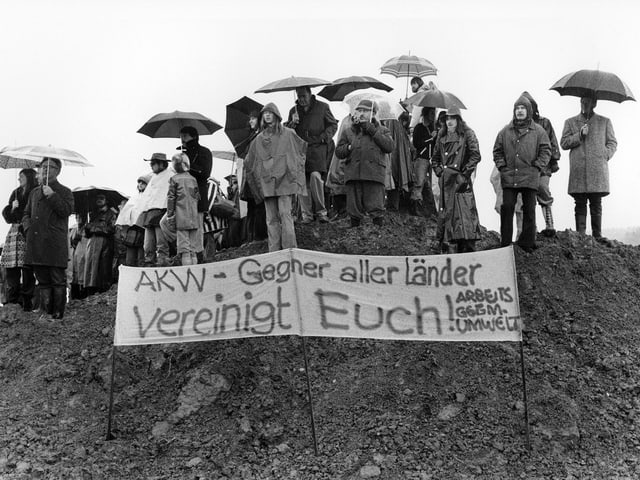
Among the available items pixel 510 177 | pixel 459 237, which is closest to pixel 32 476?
pixel 459 237

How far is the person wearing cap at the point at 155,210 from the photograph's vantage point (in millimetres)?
14359

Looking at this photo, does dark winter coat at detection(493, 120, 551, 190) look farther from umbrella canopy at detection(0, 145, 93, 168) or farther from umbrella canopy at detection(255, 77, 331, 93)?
umbrella canopy at detection(0, 145, 93, 168)

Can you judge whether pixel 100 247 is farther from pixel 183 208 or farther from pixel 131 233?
pixel 183 208

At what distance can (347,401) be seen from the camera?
1140cm

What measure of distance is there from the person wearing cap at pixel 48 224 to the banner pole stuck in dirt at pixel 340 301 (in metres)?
2.76

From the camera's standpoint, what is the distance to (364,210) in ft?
47.8

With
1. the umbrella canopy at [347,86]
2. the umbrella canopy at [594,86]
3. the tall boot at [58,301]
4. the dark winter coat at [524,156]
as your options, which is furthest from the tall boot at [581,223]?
the tall boot at [58,301]

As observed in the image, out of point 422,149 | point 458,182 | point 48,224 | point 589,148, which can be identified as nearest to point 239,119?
point 422,149

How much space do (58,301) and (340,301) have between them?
5146 millimetres

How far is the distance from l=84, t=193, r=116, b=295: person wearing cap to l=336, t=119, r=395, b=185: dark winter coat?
13.6 feet

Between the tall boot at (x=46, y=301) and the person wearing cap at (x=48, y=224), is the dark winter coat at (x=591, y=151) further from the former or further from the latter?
the tall boot at (x=46, y=301)

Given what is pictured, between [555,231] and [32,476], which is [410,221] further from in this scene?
[32,476]

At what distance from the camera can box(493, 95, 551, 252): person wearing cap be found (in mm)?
13047

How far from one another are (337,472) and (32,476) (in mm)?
3273
